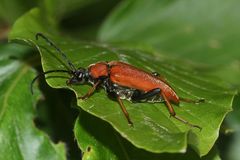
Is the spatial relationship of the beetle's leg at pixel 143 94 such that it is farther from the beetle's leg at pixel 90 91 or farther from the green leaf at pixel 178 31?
the green leaf at pixel 178 31

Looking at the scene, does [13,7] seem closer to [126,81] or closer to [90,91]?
[126,81]

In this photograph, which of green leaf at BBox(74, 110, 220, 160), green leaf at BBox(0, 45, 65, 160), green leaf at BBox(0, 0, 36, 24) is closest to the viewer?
green leaf at BBox(74, 110, 220, 160)

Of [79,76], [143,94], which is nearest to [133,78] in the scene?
[143,94]

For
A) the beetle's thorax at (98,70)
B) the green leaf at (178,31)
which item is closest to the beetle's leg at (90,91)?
the beetle's thorax at (98,70)

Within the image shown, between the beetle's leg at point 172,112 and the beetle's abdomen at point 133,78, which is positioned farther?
the beetle's abdomen at point 133,78

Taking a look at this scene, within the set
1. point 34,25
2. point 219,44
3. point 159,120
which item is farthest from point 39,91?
point 219,44

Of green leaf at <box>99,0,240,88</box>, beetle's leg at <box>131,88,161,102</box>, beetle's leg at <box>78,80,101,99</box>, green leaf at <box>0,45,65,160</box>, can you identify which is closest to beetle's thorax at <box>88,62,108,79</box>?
beetle's leg at <box>78,80,101,99</box>

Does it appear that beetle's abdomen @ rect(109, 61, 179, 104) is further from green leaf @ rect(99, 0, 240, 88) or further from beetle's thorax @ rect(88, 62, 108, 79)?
green leaf @ rect(99, 0, 240, 88)

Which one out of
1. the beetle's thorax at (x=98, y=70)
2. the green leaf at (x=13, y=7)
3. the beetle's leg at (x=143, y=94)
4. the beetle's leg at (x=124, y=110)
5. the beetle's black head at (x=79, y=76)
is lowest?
the beetle's leg at (x=143, y=94)
